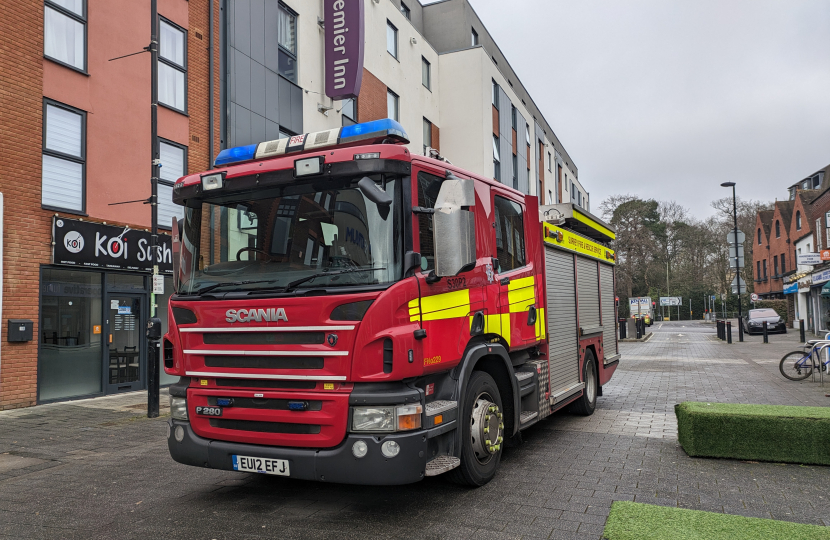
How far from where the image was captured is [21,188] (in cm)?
1047

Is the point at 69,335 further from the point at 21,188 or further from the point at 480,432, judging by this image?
the point at 480,432

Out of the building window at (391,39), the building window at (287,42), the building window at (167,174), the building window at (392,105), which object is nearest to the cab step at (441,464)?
the building window at (167,174)

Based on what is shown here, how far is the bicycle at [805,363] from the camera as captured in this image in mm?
12411

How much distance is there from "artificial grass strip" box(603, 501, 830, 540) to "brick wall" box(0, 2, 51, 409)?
396 inches

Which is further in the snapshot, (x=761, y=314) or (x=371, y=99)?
(x=761, y=314)

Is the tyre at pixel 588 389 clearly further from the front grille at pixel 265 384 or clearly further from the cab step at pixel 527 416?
the front grille at pixel 265 384

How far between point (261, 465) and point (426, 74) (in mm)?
25120

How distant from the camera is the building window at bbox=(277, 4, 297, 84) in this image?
16.7 meters

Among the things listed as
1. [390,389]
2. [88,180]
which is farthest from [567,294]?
[88,180]

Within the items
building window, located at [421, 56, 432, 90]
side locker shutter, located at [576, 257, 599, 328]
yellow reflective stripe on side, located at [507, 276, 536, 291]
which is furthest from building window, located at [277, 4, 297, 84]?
yellow reflective stripe on side, located at [507, 276, 536, 291]

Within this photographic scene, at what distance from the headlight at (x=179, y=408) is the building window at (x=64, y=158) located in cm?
779

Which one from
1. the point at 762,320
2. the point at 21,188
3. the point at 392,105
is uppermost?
the point at 392,105

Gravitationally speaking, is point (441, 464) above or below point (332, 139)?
below

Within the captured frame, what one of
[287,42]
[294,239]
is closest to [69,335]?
[294,239]
